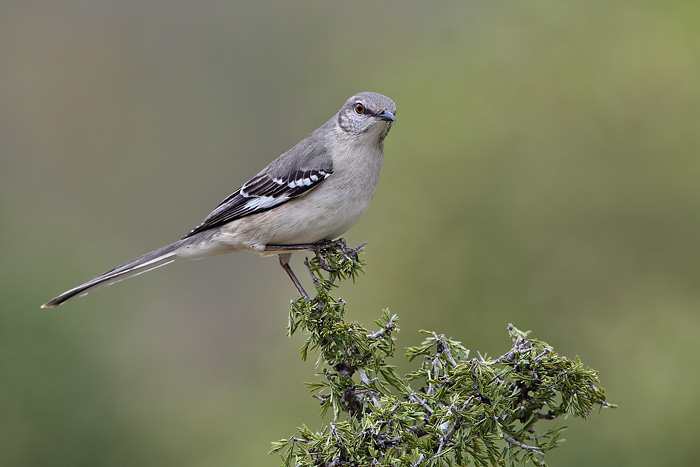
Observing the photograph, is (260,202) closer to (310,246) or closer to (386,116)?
(310,246)

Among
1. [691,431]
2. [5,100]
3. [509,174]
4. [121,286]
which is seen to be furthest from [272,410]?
[5,100]

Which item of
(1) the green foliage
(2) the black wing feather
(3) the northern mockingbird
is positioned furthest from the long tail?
(1) the green foliage

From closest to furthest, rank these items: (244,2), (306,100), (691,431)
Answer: (691,431) → (306,100) → (244,2)

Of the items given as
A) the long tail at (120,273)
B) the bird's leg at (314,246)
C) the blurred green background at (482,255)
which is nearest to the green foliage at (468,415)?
the bird's leg at (314,246)

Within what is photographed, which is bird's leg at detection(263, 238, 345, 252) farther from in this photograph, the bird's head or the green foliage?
the green foliage

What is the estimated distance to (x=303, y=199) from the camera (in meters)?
3.75

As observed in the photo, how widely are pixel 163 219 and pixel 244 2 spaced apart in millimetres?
3625

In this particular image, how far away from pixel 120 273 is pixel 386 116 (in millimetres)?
1781

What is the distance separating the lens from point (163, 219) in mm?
9969

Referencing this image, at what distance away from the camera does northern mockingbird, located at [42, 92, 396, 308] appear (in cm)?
364

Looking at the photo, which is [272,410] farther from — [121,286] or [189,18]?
[189,18]

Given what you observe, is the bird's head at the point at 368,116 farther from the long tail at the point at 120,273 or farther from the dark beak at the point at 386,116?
the long tail at the point at 120,273

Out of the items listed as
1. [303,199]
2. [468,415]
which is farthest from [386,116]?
[468,415]

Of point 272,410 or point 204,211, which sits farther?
point 204,211
